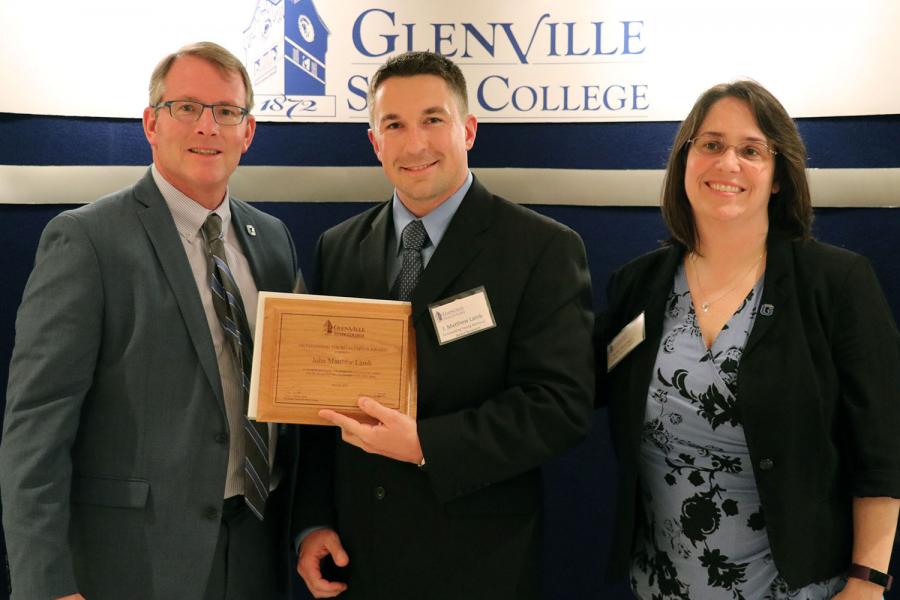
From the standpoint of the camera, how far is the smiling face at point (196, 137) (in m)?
2.06

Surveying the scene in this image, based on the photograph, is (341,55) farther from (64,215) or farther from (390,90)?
(64,215)

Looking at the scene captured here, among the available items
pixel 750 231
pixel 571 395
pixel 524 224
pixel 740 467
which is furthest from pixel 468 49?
pixel 740 467

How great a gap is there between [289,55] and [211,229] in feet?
3.89

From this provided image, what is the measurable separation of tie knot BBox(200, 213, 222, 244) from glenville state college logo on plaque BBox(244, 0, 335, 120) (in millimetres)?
1088

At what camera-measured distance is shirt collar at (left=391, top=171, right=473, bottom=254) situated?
2.04m

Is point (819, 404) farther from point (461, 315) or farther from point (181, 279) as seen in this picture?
point (181, 279)

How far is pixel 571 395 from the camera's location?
1.91 meters

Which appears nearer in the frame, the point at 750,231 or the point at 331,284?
the point at 750,231

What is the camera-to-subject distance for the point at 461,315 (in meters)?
1.92

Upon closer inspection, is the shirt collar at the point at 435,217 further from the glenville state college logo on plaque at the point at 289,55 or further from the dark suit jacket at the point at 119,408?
the glenville state college logo on plaque at the point at 289,55

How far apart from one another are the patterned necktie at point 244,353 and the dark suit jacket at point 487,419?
0.22 meters

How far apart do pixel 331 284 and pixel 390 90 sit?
55 cm

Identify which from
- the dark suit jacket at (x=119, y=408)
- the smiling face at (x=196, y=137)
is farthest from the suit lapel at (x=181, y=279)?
the smiling face at (x=196, y=137)

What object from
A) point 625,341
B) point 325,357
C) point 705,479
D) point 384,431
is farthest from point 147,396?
point 705,479
